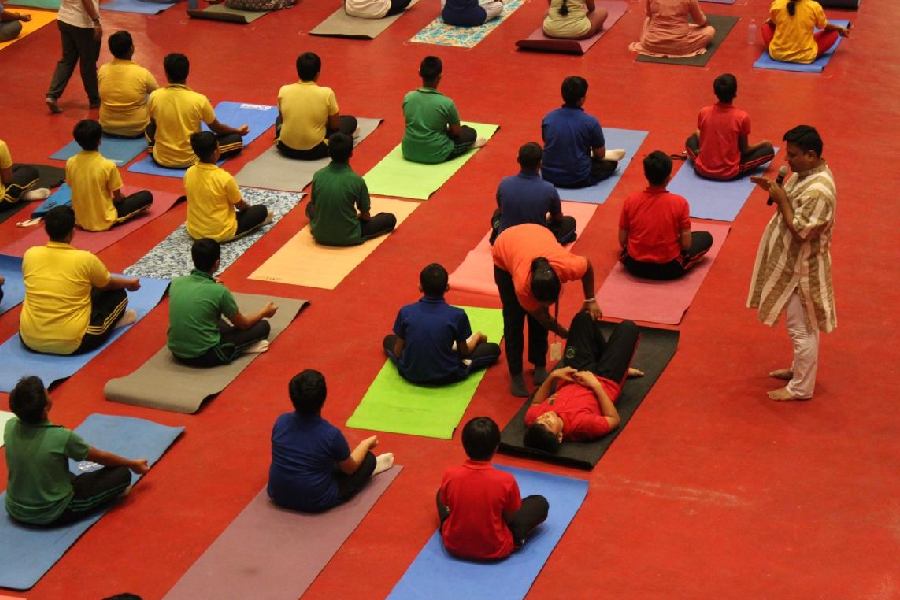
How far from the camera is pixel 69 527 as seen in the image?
22.8 ft

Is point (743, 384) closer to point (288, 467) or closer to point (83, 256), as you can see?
point (288, 467)

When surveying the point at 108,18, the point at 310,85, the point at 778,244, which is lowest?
the point at 108,18

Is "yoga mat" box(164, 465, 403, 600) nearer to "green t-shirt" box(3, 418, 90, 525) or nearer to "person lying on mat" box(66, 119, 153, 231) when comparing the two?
"green t-shirt" box(3, 418, 90, 525)

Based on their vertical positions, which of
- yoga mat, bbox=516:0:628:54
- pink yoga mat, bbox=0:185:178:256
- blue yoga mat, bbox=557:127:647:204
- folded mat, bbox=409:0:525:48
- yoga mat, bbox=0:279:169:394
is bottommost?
folded mat, bbox=409:0:525:48

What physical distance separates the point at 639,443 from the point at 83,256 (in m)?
3.49

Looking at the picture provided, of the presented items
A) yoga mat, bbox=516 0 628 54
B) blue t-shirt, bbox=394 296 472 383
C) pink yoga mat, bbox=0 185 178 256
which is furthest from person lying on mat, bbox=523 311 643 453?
yoga mat, bbox=516 0 628 54

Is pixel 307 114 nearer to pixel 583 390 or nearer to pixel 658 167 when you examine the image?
pixel 658 167

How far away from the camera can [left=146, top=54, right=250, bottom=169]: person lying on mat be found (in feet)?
34.7

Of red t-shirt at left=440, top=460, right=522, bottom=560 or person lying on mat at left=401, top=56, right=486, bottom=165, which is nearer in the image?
red t-shirt at left=440, top=460, right=522, bottom=560

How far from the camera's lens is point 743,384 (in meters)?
7.80

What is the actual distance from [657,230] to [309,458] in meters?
3.01

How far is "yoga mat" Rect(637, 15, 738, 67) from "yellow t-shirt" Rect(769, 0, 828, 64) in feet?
1.87

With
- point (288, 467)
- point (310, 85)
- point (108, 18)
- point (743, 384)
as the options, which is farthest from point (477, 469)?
point (108, 18)

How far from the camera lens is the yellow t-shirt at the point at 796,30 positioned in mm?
11914
